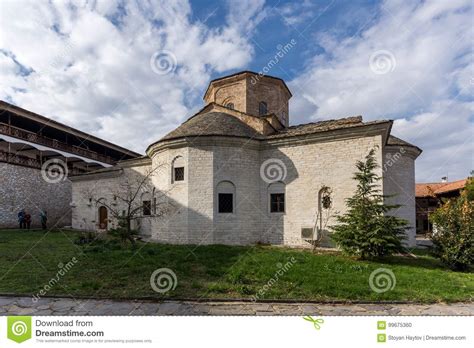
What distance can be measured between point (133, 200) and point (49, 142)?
14.0 meters

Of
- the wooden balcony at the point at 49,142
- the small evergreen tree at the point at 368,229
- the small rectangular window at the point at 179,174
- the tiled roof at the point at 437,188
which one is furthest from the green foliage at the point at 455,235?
the wooden balcony at the point at 49,142

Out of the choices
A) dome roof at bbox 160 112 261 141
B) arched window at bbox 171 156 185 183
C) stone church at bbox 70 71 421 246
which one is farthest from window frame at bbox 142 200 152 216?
dome roof at bbox 160 112 261 141

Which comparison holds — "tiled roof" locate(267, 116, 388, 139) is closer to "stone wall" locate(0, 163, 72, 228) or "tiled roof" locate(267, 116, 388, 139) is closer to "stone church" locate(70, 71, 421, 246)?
"stone church" locate(70, 71, 421, 246)

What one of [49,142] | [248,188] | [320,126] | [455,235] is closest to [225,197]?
[248,188]

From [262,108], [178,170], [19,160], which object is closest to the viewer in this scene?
[178,170]

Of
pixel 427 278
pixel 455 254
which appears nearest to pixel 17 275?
pixel 427 278

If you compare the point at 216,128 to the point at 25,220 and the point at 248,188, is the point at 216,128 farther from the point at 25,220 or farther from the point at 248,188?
the point at 25,220

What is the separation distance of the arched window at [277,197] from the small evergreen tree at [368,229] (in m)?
3.54

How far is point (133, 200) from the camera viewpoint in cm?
1616

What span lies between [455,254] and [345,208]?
4.00 m

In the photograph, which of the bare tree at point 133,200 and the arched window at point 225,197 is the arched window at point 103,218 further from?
the arched window at point 225,197

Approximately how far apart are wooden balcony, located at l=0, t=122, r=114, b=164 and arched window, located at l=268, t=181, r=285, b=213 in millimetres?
20415

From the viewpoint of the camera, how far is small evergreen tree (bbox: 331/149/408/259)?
9.41 metres
